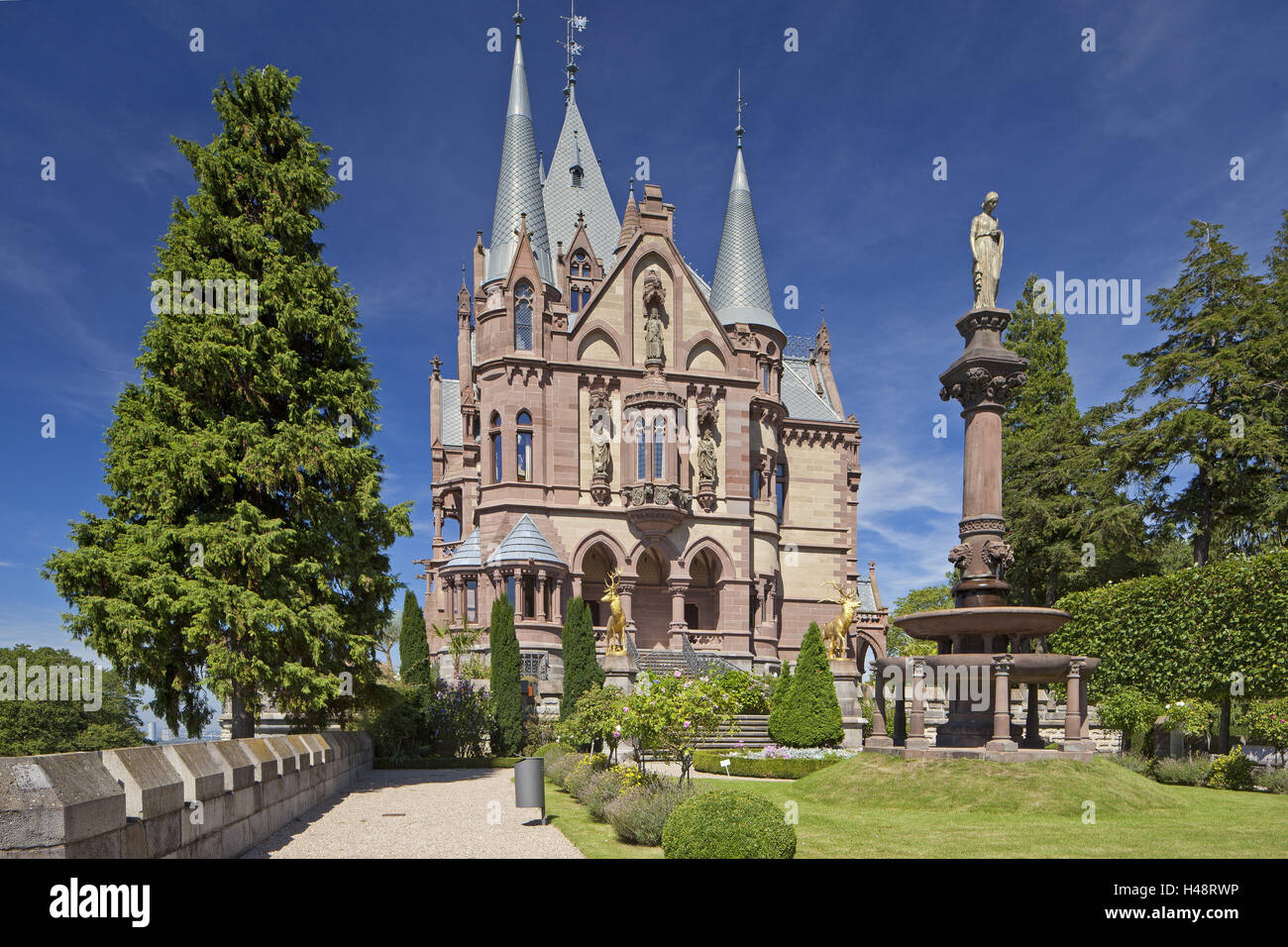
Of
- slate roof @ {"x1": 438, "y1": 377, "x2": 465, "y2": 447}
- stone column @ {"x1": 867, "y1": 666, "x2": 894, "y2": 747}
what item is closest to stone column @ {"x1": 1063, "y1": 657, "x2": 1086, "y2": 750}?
stone column @ {"x1": 867, "y1": 666, "x2": 894, "y2": 747}

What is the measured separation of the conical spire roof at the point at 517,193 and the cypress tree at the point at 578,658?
19.4m

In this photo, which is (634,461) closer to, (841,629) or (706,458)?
(706,458)

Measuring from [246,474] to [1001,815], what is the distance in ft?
50.2

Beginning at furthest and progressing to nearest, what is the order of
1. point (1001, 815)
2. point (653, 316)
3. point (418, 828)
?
1. point (653, 316)
2. point (1001, 815)
3. point (418, 828)

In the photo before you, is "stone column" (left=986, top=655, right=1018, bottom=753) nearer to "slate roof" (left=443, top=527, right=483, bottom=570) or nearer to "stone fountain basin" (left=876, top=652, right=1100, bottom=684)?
"stone fountain basin" (left=876, top=652, right=1100, bottom=684)

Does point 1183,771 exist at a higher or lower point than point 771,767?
higher

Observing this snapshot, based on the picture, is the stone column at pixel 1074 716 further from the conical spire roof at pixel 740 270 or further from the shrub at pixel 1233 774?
the conical spire roof at pixel 740 270

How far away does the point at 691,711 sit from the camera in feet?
50.0

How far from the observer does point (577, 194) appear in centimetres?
5522

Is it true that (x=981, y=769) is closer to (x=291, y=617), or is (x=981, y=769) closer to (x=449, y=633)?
(x=291, y=617)

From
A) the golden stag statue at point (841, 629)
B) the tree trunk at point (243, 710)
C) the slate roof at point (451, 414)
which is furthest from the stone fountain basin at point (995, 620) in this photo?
the slate roof at point (451, 414)

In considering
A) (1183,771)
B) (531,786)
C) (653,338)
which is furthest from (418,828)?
(653,338)

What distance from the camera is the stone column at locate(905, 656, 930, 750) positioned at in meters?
16.4

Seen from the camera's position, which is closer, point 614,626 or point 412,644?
point 614,626
